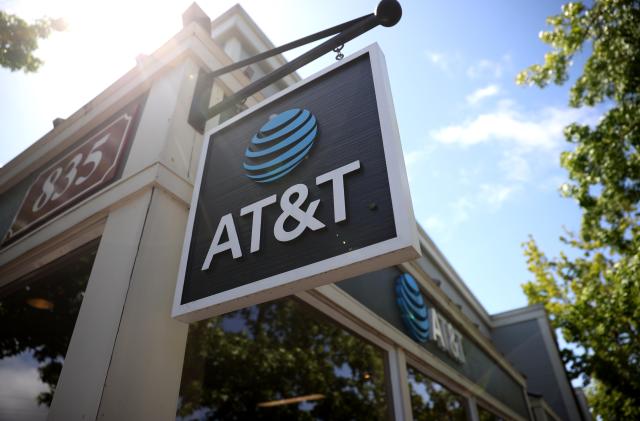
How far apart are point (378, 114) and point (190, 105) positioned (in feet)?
5.86

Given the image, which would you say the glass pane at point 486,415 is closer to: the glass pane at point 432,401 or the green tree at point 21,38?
the glass pane at point 432,401

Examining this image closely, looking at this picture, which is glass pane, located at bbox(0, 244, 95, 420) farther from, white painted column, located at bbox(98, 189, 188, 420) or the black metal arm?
the black metal arm

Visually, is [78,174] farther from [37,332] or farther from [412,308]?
[412,308]

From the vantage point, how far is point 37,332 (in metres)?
3.39

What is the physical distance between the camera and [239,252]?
75.6 inches

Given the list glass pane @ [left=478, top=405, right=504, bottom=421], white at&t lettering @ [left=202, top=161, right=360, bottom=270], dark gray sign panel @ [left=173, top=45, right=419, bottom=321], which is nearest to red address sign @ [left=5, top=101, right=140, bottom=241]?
dark gray sign panel @ [left=173, top=45, right=419, bottom=321]

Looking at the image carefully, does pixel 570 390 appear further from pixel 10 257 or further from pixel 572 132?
pixel 10 257

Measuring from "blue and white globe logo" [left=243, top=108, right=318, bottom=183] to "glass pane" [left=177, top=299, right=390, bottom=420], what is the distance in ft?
8.74

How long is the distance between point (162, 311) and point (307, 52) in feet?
6.07

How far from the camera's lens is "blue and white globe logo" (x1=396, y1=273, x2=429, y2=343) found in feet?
16.5

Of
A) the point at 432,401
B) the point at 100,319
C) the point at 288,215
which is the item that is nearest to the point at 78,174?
the point at 100,319

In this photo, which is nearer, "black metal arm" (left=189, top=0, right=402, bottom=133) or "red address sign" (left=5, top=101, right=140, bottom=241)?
"black metal arm" (left=189, top=0, right=402, bottom=133)

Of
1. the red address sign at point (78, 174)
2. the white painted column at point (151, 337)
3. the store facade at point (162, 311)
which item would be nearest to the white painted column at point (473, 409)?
the store facade at point (162, 311)

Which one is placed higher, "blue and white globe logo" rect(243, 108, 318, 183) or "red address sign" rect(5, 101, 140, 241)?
"red address sign" rect(5, 101, 140, 241)
